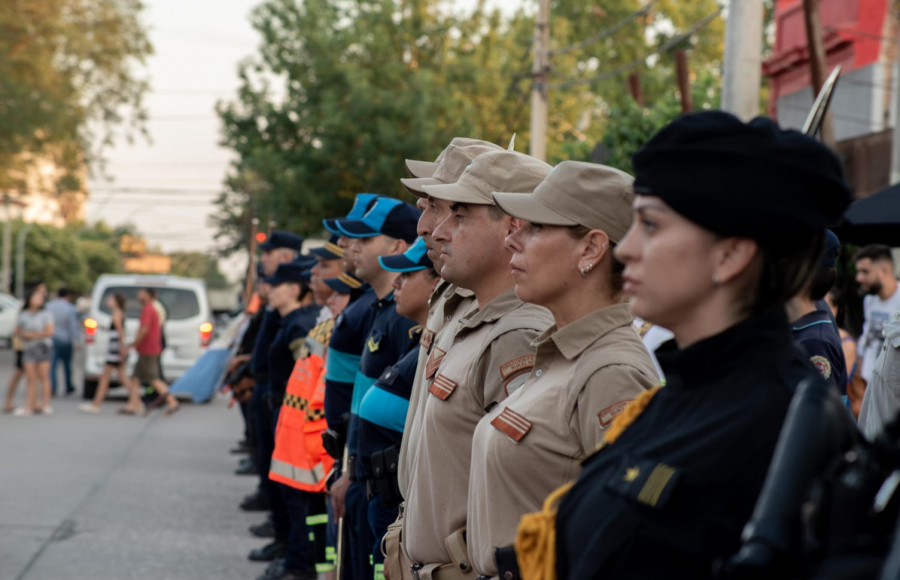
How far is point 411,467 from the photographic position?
393 centimetres

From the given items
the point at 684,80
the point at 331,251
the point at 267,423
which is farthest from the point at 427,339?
the point at 684,80

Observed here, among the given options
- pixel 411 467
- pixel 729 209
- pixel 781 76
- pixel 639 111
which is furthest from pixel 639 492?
pixel 781 76

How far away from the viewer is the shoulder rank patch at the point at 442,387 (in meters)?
3.54

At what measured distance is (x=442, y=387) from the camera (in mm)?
3584

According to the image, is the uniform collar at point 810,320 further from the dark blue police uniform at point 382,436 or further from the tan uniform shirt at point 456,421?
the dark blue police uniform at point 382,436

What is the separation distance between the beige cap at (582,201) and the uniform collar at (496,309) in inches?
28.0

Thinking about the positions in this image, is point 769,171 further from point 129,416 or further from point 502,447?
point 129,416

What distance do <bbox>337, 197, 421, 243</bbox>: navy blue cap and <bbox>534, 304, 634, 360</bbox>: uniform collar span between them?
299 cm

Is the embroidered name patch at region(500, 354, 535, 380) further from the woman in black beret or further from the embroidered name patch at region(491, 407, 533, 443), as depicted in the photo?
the woman in black beret

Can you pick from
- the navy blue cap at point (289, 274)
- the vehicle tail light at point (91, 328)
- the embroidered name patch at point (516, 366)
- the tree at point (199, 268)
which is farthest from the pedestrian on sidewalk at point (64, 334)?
the tree at point (199, 268)

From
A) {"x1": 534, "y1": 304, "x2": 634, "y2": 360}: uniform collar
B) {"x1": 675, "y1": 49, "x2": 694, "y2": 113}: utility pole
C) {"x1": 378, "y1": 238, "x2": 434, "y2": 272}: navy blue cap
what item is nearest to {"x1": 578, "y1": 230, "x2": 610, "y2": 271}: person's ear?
{"x1": 534, "y1": 304, "x2": 634, "y2": 360}: uniform collar

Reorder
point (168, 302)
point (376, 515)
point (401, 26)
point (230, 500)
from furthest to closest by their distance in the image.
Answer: point (401, 26) < point (168, 302) < point (230, 500) < point (376, 515)

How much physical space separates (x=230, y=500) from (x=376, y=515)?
650cm

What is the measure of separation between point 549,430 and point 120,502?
8.32 m
